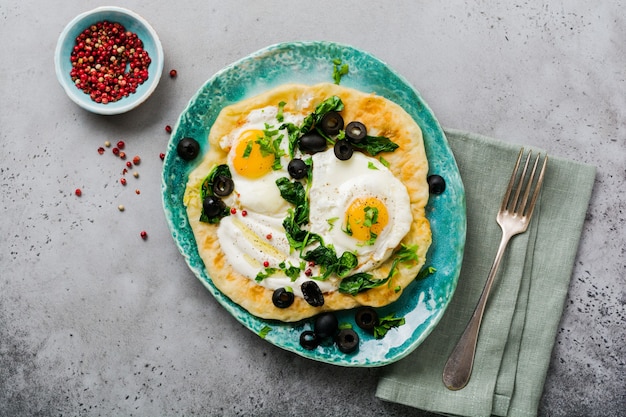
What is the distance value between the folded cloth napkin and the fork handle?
63 millimetres

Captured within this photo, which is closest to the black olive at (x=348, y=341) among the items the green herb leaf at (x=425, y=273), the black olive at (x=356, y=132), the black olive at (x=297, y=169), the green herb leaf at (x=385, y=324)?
the green herb leaf at (x=385, y=324)

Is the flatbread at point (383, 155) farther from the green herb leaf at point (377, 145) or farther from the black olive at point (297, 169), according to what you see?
the black olive at point (297, 169)

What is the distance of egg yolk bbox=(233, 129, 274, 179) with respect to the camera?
4781mm

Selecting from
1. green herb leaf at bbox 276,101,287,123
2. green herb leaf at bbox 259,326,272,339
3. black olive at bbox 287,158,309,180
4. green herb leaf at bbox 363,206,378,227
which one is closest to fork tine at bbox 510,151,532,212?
green herb leaf at bbox 363,206,378,227

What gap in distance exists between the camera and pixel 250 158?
479 cm

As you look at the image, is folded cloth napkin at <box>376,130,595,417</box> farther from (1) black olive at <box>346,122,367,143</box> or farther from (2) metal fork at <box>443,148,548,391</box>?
(1) black olive at <box>346,122,367,143</box>

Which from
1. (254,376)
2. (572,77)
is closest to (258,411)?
(254,376)

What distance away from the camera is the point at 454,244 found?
5031 mm

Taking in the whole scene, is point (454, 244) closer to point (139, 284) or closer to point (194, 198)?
point (194, 198)

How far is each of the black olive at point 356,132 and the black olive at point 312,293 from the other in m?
1.21

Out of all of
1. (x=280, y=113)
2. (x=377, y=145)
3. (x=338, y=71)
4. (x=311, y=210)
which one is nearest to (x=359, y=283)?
(x=311, y=210)

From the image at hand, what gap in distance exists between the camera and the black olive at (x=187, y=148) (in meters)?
5.00

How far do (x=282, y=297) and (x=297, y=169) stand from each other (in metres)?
1.04

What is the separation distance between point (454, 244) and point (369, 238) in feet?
2.66
